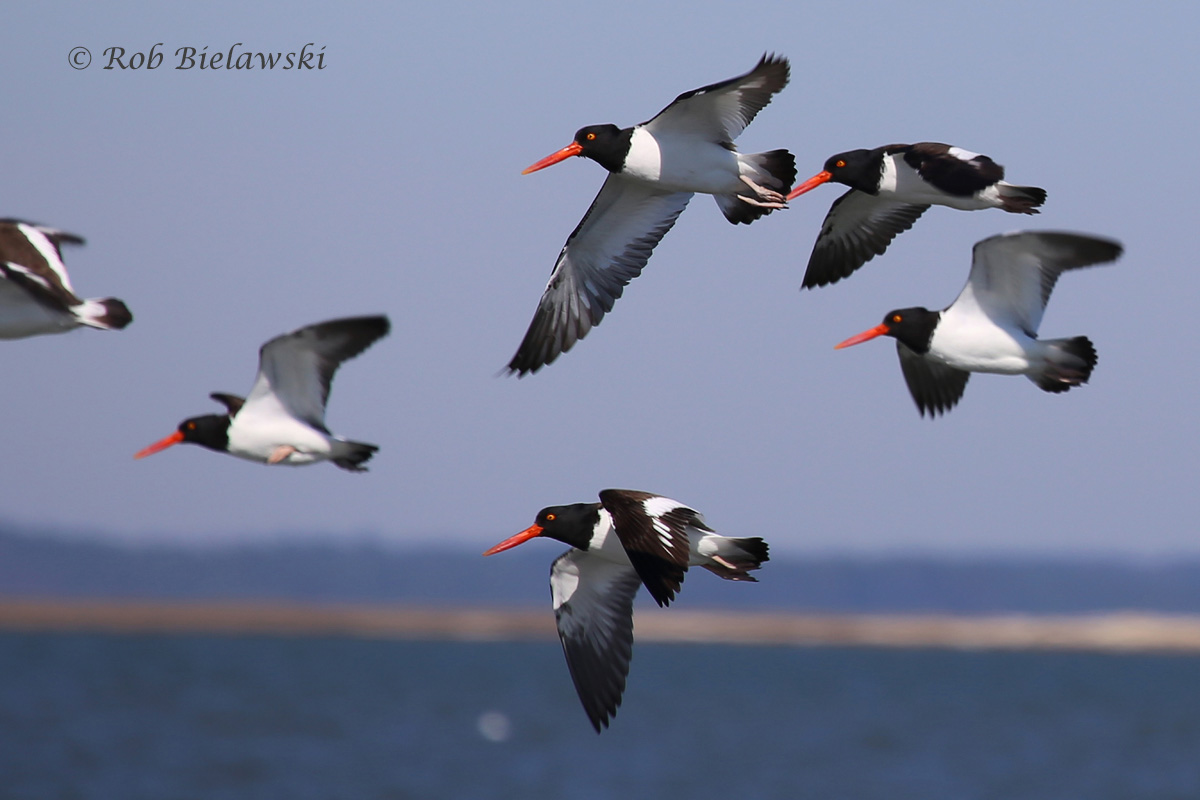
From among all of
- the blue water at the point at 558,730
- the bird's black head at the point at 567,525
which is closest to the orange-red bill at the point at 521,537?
the bird's black head at the point at 567,525

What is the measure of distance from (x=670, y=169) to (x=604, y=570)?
2568 millimetres

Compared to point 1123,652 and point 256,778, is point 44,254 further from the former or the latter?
point 1123,652

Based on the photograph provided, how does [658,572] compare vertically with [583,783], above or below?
above

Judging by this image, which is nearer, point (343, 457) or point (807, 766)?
point (343, 457)

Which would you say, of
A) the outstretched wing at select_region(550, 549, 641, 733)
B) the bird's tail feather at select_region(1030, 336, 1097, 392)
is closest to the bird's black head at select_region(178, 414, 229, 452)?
the outstretched wing at select_region(550, 549, 641, 733)

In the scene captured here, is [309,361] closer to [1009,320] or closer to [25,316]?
[25,316]

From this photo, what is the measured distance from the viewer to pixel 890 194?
10453 millimetres

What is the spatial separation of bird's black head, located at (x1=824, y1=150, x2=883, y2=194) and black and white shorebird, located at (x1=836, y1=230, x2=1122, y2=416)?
2.49 ft

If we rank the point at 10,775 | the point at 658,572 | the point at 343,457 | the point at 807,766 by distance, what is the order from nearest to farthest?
the point at 658,572
the point at 343,457
the point at 10,775
the point at 807,766

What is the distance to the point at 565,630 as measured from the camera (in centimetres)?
1100

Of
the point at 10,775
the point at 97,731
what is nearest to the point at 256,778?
the point at 10,775

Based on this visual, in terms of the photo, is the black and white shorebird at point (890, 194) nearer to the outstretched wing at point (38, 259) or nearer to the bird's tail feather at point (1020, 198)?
the bird's tail feather at point (1020, 198)

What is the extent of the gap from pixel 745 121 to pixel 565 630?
11.0ft

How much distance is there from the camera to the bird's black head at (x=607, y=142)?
1103cm
